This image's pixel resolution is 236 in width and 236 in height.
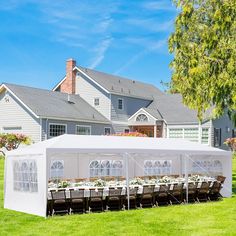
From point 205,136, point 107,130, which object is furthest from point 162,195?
point 107,130

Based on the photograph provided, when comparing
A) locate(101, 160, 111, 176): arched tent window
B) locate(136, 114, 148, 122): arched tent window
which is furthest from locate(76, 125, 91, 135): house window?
locate(101, 160, 111, 176): arched tent window

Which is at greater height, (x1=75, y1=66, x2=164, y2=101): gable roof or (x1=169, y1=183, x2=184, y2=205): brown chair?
(x1=75, y1=66, x2=164, y2=101): gable roof

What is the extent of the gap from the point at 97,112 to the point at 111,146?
1031 inches

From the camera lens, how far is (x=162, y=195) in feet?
55.7

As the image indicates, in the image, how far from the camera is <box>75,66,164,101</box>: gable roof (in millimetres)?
42875

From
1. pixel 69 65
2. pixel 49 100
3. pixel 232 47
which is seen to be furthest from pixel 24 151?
pixel 69 65

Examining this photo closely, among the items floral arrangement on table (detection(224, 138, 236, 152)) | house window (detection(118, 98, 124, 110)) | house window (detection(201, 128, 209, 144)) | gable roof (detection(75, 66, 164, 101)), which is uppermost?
gable roof (detection(75, 66, 164, 101))

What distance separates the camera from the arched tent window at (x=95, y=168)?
1906 centimetres

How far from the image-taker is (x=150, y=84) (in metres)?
53.7

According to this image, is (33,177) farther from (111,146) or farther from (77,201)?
(111,146)

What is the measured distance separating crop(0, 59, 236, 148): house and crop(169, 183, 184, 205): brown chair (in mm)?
18608

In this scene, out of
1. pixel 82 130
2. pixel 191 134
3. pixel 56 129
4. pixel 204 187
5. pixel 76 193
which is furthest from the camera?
pixel 191 134

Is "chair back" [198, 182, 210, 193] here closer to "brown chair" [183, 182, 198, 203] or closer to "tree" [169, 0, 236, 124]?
"brown chair" [183, 182, 198, 203]

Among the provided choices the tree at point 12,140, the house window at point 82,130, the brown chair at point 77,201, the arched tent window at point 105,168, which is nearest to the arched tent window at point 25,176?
the brown chair at point 77,201
